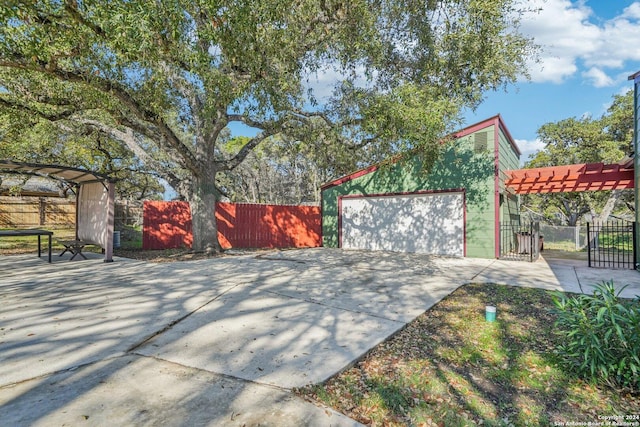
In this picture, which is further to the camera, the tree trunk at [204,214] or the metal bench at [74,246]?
the tree trunk at [204,214]

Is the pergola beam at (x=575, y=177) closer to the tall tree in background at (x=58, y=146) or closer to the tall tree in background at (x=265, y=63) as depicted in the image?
the tall tree in background at (x=265, y=63)

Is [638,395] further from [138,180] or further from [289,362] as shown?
[138,180]

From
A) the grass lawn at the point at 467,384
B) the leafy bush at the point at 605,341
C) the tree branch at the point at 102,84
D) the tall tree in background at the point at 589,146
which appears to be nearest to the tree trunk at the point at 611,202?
the tall tree in background at the point at 589,146

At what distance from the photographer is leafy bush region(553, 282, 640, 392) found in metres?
2.18

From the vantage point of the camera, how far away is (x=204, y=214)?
359 inches

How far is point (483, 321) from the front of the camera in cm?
362

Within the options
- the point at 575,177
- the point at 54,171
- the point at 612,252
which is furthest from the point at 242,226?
the point at 612,252

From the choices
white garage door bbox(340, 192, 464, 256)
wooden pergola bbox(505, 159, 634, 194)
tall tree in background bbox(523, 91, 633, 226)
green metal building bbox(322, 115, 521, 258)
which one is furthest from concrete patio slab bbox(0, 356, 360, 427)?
tall tree in background bbox(523, 91, 633, 226)

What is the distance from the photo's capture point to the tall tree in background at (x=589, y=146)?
1596 centimetres

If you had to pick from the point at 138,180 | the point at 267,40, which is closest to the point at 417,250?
the point at 267,40

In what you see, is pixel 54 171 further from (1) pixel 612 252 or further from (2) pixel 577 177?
(1) pixel 612 252

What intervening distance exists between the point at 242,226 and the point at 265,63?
7029mm

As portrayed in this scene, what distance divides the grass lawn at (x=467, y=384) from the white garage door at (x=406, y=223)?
6.27m

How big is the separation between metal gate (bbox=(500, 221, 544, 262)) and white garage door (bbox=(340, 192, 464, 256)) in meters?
1.24
